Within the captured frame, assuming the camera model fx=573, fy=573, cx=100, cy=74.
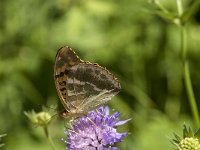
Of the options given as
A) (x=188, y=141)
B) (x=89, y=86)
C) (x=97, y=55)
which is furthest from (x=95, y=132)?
(x=97, y=55)

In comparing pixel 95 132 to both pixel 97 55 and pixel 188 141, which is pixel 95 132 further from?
pixel 97 55

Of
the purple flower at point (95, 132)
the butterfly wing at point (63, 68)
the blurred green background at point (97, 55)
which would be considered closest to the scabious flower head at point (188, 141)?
the purple flower at point (95, 132)

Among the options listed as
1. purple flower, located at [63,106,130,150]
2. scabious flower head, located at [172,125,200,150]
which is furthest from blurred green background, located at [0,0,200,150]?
scabious flower head, located at [172,125,200,150]

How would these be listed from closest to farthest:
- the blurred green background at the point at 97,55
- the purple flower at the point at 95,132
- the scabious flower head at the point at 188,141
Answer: the scabious flower head at the point at 188,141 < the purple flower at the point at 95,132 < the blurred green background at the point at 97,55

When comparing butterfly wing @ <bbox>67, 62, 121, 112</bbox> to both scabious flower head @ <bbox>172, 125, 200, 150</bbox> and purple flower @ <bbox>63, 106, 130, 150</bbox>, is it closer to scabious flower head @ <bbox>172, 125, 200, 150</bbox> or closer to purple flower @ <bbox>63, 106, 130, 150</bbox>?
purple flower @ <bbox>63, 106, 130, 150</bbox>

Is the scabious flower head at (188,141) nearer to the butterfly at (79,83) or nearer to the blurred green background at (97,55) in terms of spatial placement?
the butterfly at (79,83)

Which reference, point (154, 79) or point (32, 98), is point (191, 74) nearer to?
point (154, 79)
